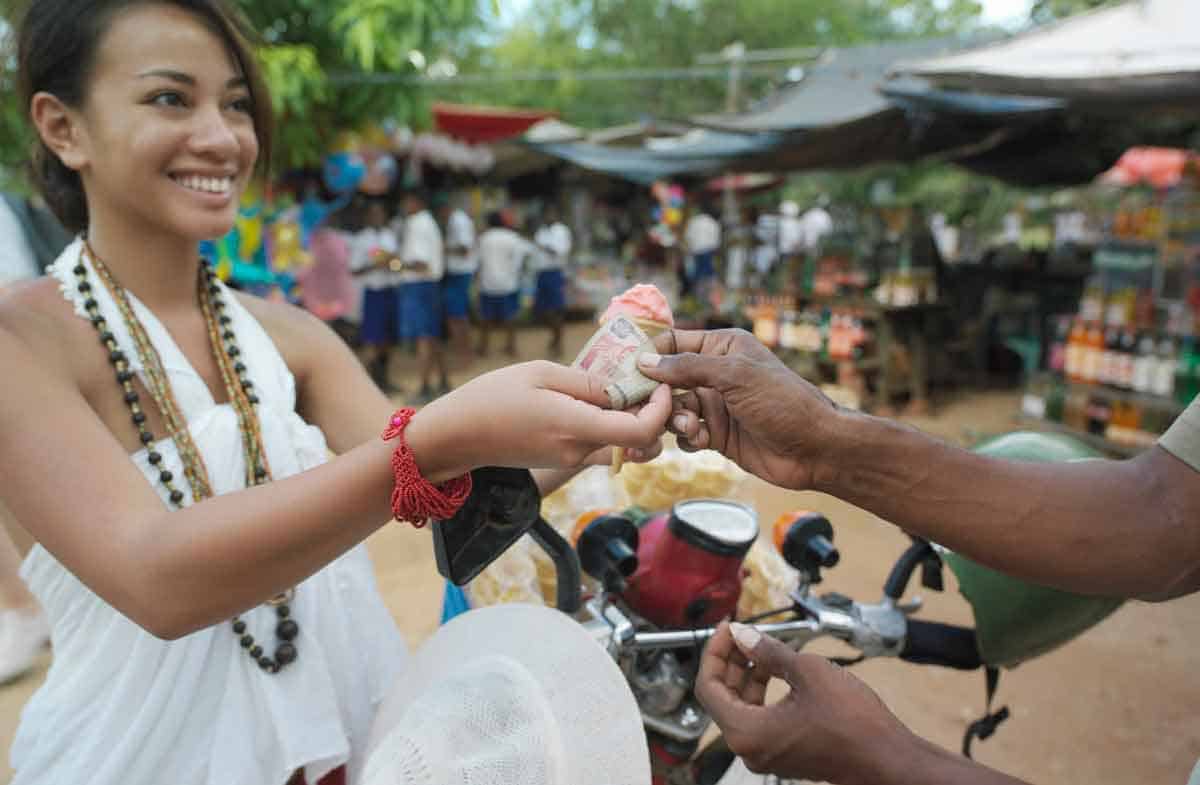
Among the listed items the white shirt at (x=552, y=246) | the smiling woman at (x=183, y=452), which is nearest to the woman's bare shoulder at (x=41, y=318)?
the smiling woman at (x=183, y=452)

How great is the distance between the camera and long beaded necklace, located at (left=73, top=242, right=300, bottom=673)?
1267 millimetres

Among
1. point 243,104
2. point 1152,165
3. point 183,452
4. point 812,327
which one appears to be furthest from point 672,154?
point 1152,165

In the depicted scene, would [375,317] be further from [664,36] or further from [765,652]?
[664,36]

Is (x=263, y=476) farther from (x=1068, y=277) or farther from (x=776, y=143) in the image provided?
(x=1068, y=277)

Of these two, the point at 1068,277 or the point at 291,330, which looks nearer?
the point at 291,330

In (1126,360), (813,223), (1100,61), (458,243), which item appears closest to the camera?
(1100,61)

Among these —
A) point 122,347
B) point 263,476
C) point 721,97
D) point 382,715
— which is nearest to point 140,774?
point 382,715

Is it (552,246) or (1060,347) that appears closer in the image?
(1060,347)

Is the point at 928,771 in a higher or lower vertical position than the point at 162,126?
lower

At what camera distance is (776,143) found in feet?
23.3

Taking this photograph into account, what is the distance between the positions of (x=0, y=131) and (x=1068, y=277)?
33.5 feet

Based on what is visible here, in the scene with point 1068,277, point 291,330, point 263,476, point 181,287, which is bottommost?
point 1068,277

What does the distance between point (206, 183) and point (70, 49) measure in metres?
0.26

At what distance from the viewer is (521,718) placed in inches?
43.5
